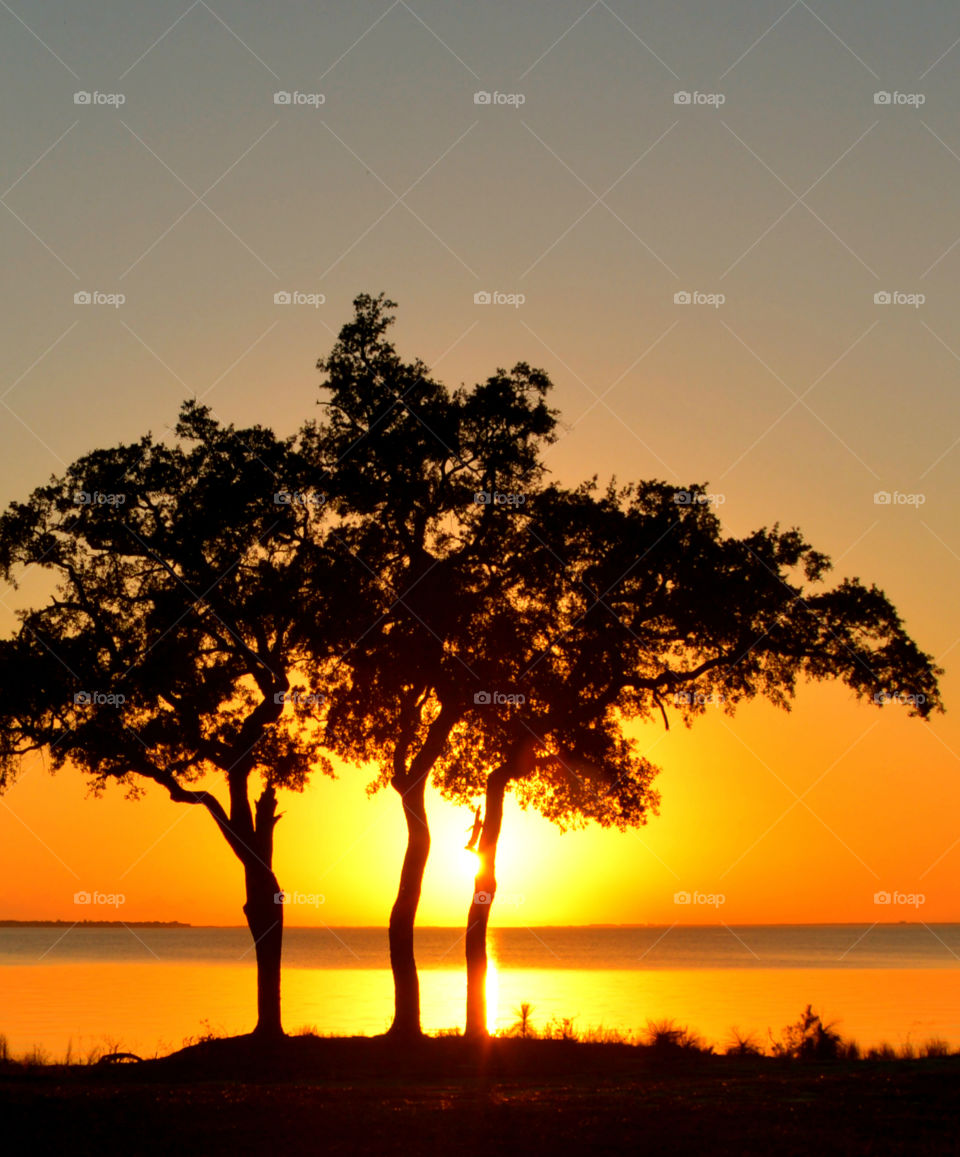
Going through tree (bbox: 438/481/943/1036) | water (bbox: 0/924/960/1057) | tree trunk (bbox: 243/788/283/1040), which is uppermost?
tree (bbox: 438/481/943/1036)

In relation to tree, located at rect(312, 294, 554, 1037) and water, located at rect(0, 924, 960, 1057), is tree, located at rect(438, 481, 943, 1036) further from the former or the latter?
water, located at rect(0, 924, 960, 1057)

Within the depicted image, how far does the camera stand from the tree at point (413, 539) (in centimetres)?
3073

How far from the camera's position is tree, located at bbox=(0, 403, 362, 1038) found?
3095 cm

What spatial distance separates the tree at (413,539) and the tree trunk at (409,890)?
0.03m

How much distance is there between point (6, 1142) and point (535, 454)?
21.4 m

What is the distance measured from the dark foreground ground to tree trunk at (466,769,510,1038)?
6390mm

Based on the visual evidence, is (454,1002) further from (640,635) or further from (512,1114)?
(512,1114)

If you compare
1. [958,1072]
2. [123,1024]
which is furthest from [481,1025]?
[123,1024]

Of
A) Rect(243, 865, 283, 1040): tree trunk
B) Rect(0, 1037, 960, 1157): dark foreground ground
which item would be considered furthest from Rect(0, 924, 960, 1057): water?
Rect(0, 1037, 960, 1157): dark foreground ground

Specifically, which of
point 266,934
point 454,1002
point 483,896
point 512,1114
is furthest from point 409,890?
point 454,1002

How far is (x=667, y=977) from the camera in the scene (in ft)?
343

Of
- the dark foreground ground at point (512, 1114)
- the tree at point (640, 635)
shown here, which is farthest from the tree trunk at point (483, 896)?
the dark foreground ground at point (512, 1114)

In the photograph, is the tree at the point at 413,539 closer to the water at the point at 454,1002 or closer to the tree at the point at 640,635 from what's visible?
the tree at the point at 640,635

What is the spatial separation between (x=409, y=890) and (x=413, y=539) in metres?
8.69
